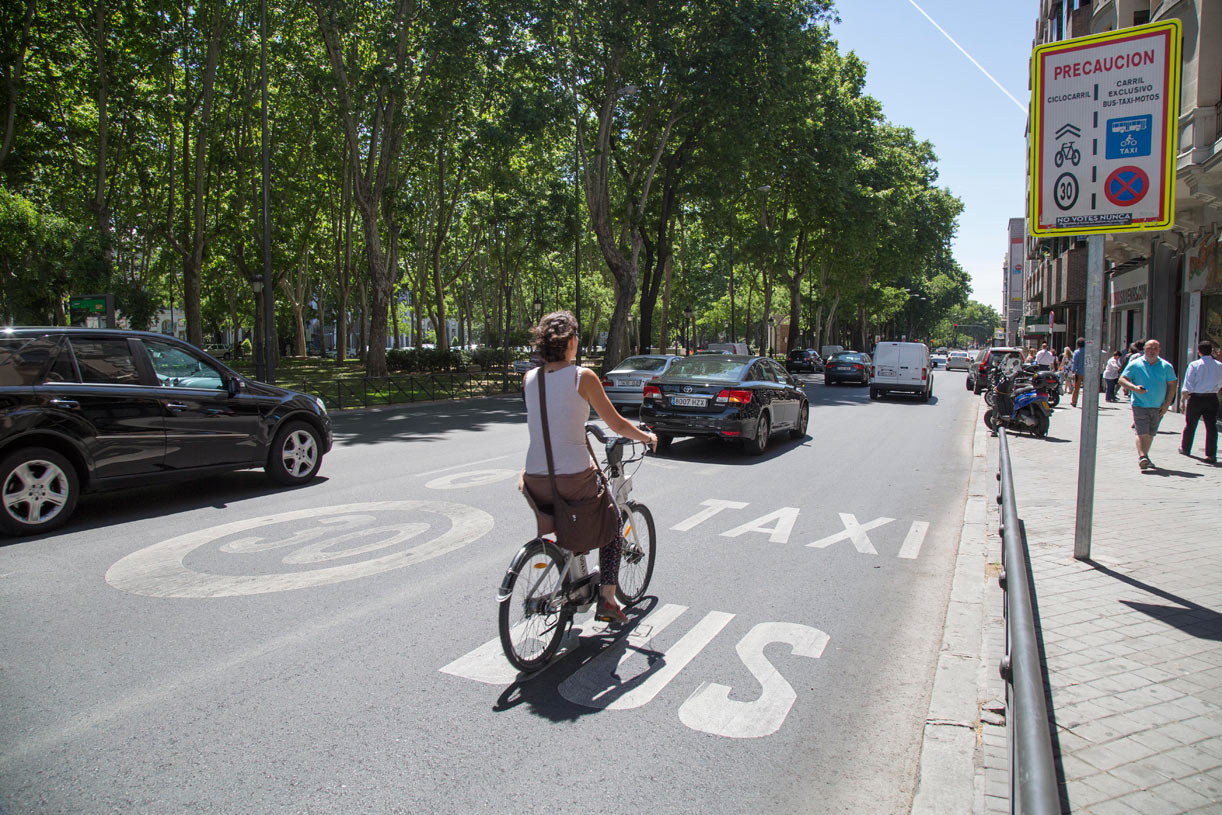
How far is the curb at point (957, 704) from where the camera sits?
122 inches

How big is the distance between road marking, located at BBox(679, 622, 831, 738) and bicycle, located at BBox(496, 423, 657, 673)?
32.3 inches

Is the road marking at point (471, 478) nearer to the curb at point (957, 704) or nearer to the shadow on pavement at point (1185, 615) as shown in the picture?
the curb at point (957, 704)

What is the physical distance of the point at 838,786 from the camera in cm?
315

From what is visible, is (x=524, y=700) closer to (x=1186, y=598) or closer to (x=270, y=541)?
(x=270, y=541)

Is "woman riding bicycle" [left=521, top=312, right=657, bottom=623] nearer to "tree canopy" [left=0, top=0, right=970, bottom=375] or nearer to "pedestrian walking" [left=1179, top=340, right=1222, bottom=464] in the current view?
"pedestrian walking" [left=1179, top=340, right=1222, bottom=464]

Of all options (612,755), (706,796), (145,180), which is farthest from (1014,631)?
(145,180)

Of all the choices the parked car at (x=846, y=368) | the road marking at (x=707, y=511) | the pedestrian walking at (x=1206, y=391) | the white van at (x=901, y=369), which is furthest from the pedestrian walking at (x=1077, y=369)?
the road marking at (x=707, y=511)

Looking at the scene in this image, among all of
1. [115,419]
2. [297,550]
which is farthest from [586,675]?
[115,419]

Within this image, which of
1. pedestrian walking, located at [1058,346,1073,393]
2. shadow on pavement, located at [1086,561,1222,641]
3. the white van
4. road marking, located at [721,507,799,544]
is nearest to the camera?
shadow on pavement, located at [1086,561,1222,641]

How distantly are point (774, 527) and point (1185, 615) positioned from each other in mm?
3254

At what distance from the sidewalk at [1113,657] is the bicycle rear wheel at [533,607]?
1.86 meters

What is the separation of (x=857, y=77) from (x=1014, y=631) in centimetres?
4804

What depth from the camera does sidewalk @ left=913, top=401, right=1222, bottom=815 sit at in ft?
10.1

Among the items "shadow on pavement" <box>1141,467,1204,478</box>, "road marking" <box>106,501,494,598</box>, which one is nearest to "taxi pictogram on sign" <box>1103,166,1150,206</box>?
"road marking" <box>106,501,494,598</box>
